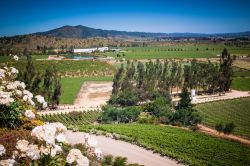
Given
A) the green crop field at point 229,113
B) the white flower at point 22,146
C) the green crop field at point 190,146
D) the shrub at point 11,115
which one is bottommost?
the green crop field at point 229,113

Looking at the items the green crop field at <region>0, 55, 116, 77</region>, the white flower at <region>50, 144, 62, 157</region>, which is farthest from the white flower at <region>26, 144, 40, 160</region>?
the green crop field at <region>0, 55, 116, 77</region>

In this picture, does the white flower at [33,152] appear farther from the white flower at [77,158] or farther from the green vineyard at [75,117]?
the green vineyard at [75,117]

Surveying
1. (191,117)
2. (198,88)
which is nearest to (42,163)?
(191,117)

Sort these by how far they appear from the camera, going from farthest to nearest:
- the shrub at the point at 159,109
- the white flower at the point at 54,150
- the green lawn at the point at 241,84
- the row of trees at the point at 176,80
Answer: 1. the green lawn at the point at 241,84
2. the row of trees at the point at 176,80
3. the shrub at the point at 159,109
4. the white flower at the point at 54,150

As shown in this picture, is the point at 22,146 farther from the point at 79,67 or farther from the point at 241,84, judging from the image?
the point at 79,67

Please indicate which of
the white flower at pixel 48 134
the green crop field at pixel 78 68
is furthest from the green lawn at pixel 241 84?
the white flower at pixel 48 134
